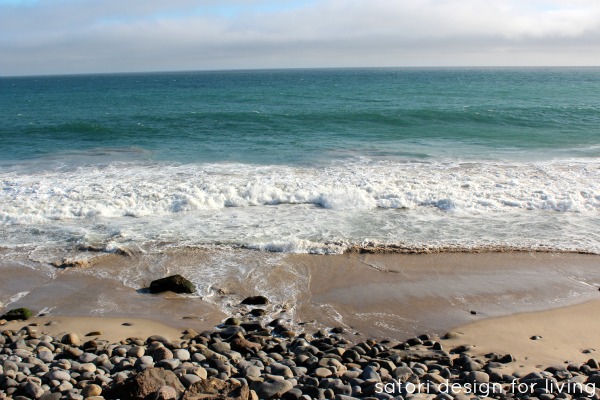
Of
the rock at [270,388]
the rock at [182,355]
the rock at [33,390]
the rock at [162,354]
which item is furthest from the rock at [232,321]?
the rock at [33,390]

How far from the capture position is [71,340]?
7.29m

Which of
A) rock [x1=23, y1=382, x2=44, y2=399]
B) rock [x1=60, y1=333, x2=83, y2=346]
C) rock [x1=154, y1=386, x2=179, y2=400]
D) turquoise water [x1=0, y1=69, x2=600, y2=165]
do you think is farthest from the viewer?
turquoise water [x1=0, y1=69, x2=600, y2=165]

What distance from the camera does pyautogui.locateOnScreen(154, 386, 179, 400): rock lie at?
17.6 ft

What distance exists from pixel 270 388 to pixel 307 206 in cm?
858

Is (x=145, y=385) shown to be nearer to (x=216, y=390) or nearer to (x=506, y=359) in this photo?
(x=216, y=390)

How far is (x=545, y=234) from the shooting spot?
12.0 m

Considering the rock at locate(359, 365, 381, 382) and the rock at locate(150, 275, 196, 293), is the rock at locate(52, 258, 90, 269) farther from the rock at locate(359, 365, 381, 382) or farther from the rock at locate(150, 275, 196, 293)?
the rock at locate(359, 365, 381, 382)

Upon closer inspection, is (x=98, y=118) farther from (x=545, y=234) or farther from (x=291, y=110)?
(x=545, y=234)

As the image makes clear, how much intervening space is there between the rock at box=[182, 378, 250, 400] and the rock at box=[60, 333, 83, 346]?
8.36ft

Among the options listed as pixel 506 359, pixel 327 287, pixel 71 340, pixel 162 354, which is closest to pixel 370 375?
pixel 506 359

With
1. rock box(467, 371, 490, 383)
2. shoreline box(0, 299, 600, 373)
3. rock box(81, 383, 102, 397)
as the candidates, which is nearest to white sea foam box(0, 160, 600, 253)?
shoreline box(0, 299, 600, 373)

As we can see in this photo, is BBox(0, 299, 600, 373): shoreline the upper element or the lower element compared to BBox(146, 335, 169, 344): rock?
lower

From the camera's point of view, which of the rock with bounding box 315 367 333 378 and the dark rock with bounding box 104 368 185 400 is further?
the rock with bounding box 315 367 333 378

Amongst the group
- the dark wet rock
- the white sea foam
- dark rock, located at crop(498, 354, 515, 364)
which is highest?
the white sea foam
